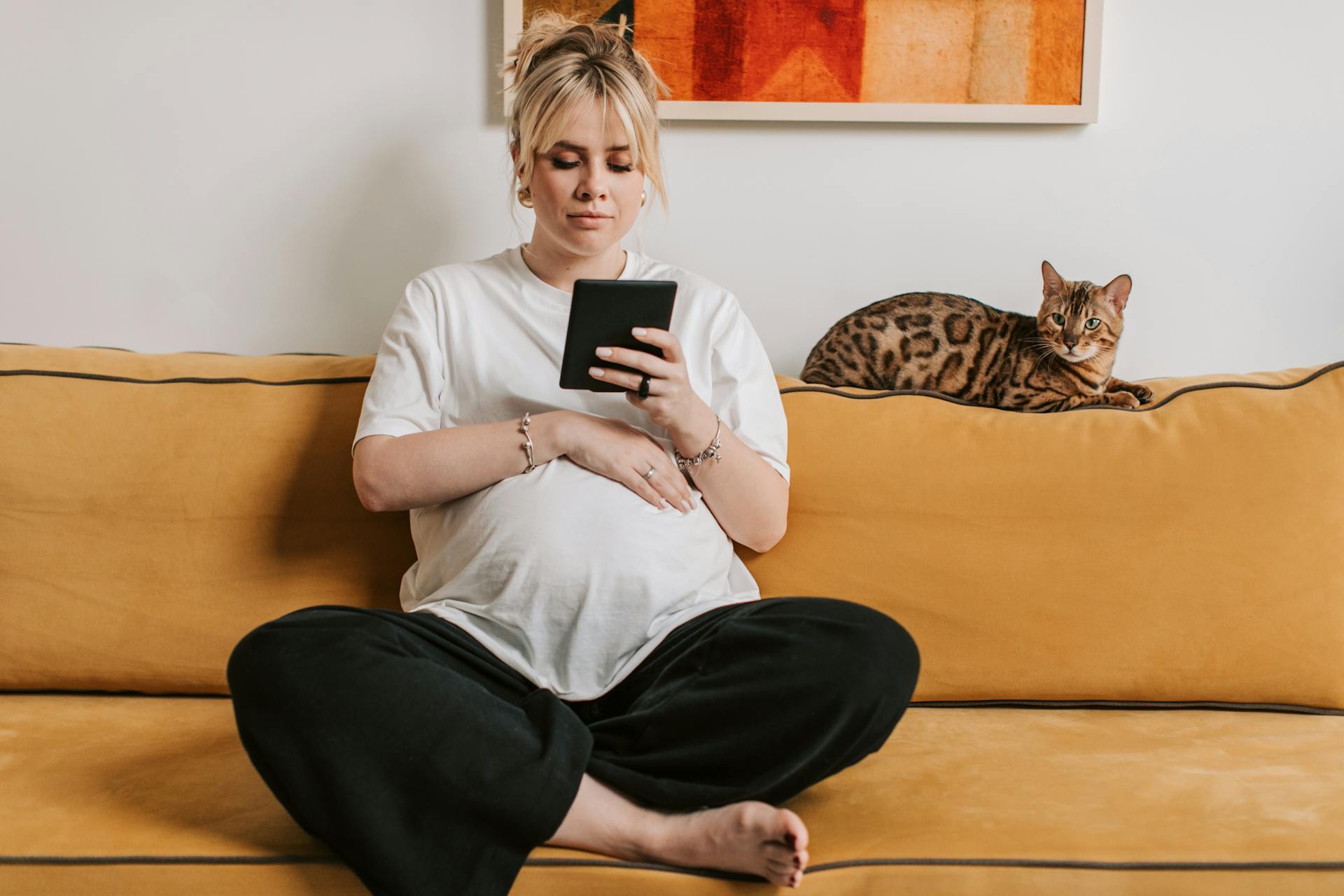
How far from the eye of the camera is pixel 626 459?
4.07ft

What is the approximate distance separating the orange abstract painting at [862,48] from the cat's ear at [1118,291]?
380 mm

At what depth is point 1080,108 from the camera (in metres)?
1.70

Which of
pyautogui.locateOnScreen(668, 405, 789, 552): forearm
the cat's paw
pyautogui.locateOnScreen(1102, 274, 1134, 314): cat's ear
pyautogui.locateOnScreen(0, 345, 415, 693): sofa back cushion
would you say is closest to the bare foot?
pyautogui.locateOnScreen(668, 405, 789, 552): forearm

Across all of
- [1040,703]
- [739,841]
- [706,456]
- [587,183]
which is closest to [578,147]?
[587,183]

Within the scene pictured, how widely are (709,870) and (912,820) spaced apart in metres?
0.22

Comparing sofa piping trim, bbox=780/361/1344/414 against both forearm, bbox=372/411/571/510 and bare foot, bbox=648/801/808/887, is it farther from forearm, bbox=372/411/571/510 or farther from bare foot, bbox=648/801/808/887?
bare foot, bbox=648/801/808/887

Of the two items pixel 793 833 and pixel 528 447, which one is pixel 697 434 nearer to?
pixel 528 447

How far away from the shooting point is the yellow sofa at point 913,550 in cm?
133

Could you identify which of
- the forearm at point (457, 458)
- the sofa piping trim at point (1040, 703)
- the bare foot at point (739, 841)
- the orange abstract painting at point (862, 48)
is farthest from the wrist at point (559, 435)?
the orange abstract painting at point (862, 48)

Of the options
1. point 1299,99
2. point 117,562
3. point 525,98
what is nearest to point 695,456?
point 525,98

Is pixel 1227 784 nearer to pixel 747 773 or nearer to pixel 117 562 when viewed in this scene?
pixel 747 773

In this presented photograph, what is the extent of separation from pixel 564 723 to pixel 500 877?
0.15 m

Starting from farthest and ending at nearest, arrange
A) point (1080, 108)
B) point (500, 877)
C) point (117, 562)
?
1. point (1080, 108)
2. point (117, 562)
3. point (500, 877)

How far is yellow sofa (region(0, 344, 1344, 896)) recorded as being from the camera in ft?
4.36
